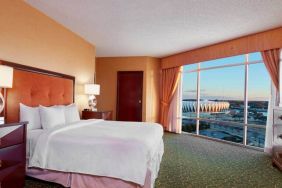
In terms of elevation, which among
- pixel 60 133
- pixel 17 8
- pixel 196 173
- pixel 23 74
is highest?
pixel 17 8

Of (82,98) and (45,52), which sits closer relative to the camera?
(45,52)

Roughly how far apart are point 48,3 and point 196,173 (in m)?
3.50

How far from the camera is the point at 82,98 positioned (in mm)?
4645

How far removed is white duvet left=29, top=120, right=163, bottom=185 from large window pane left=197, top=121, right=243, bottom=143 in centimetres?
347

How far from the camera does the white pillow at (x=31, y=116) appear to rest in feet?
8.81

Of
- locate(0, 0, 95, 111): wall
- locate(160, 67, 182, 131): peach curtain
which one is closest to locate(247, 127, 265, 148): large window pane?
locate(160, 67, 182, 131): peach curtain

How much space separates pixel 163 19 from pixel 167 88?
3135 mm

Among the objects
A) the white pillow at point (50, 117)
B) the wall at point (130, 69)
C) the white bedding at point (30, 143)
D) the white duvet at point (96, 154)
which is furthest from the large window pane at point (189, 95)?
the white bedding at point (30, 143)

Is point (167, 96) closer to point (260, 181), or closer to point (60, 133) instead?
point (260, 181)

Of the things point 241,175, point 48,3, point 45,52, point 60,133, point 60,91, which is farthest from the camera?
point 60,91

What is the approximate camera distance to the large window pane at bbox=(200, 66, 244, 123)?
15.5ft

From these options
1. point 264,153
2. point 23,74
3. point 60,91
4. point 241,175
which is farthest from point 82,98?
point 264,153

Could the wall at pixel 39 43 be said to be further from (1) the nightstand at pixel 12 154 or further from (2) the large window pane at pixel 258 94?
(2) the large window pane at pixel 258 94

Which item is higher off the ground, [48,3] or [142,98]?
[48,3]
